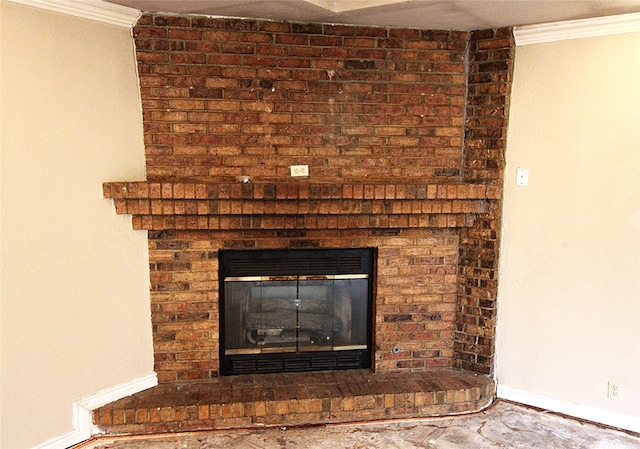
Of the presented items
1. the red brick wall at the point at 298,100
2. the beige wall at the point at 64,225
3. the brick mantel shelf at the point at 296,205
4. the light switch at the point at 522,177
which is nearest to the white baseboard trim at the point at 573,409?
the brick mantel shelf at the point at 296,205

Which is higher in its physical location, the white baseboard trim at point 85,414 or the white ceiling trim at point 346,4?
the white ceiling trim at point 346,4

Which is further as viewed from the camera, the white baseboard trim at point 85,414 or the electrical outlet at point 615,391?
the electrical outlet at point 615,391

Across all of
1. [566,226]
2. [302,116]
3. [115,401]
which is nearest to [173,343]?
[115,401]

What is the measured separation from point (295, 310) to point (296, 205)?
724mm

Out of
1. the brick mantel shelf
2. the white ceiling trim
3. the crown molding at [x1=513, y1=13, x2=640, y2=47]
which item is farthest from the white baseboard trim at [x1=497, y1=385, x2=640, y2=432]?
the white ceiling trim

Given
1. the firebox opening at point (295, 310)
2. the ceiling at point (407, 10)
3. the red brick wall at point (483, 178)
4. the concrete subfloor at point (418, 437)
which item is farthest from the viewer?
the firebox opening at point (295, 310)

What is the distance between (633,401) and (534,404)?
0.51 meters

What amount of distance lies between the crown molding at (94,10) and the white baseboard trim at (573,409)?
9.91 ft

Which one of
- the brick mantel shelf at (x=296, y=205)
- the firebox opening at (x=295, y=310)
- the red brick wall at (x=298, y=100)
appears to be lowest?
the firebox opening at (x=295, y=310)

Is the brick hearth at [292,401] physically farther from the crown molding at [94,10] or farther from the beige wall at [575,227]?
the crown molding at [94,10]

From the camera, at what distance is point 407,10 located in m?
2.43

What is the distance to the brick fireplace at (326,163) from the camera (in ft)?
8.52

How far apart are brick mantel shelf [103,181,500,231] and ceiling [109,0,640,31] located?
0.91m

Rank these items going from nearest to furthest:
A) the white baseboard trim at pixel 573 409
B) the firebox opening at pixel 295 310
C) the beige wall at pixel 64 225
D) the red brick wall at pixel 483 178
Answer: the beige wall at pixel 64 225 → the white baseboard trim at pixel 573 409 → the red brick wall at pixel 483 178 → the firebox opening at pixel 295 310
